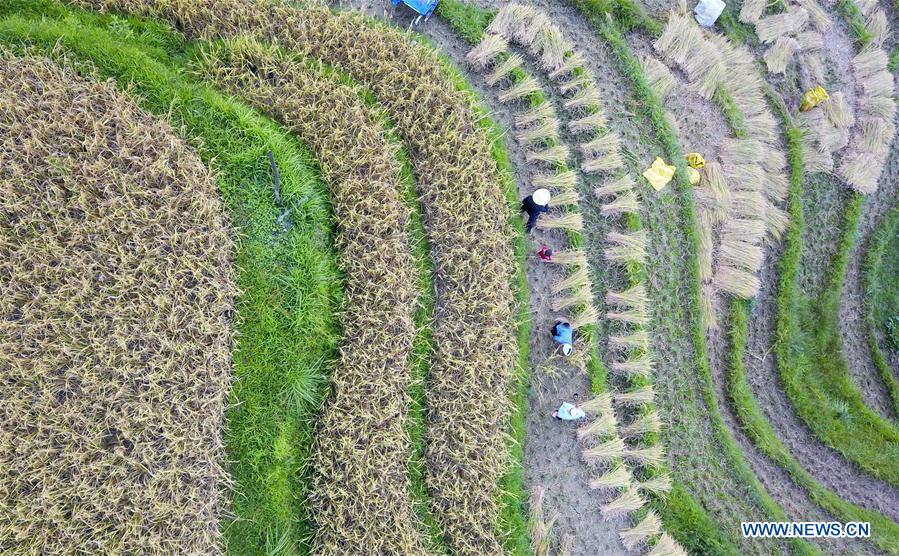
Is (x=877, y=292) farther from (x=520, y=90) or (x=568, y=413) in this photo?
(x=520, y=90)

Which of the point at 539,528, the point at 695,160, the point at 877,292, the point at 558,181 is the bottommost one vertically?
the point at 539,528

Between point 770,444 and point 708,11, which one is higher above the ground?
point 708,11

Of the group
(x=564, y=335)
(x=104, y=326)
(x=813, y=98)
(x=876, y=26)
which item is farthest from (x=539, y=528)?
(x=876, y=26)

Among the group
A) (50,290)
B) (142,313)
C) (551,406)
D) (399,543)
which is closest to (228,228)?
(142,313)

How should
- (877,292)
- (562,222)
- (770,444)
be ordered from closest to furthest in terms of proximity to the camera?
(562,222), (770,444), (877,292)

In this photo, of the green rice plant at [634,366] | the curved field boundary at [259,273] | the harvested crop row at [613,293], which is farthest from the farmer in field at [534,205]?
the curved field boundary at [259,273]

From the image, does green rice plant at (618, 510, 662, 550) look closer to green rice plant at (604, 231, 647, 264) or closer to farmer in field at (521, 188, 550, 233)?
green rice plant at (604, 231, 647, 264)

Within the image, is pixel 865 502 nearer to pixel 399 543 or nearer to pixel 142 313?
pixel 399 543
